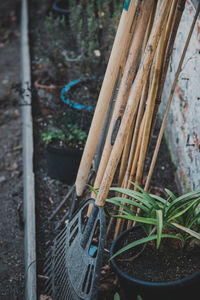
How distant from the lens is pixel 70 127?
2.78 metres

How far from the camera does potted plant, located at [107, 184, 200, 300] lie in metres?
1.54

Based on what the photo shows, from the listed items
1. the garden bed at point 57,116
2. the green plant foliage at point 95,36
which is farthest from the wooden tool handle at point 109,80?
the green plant foliage at point 95,36

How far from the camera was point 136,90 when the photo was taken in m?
1.51

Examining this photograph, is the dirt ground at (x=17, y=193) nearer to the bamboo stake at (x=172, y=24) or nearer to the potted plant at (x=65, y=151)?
the potted plant at (x=65, y=151)

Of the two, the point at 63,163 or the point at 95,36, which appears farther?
the point at 95,36

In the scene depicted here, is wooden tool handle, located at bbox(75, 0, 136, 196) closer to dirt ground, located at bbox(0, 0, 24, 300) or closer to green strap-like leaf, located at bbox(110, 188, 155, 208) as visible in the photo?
green strap-like leaf, located at bbox(110, 188, 155, 208)

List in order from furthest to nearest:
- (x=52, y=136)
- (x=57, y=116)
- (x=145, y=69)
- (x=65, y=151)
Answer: (x=57, y=116) → (x=52, y=136) → (x=65, y=151) → (x=145, y=69)

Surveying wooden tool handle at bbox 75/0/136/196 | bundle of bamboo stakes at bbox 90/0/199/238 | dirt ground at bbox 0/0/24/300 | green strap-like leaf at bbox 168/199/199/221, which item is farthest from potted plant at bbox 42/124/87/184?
green strap-like leaf at bbox 168/199/199/221

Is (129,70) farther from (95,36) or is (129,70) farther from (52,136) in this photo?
(95,36)

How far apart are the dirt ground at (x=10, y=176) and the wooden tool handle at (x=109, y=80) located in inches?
29.5

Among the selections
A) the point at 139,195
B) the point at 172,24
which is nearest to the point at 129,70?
the point at 172,24

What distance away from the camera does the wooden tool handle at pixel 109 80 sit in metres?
1.55

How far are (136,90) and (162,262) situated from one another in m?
0.88

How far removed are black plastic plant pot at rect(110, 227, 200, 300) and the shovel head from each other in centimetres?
14
